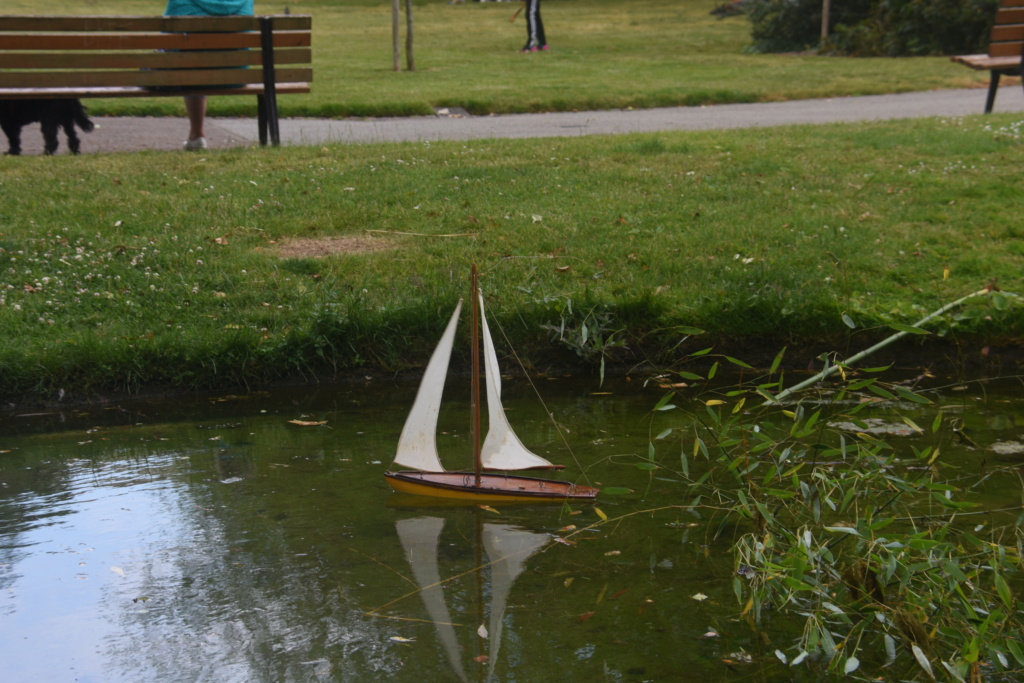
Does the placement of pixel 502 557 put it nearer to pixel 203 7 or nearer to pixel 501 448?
pixel 501 448

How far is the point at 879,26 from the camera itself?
76.5ft

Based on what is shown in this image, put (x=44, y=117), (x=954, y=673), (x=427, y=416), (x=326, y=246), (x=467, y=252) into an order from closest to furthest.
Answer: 1. (x=954, y=673)
2. (x=427, y=416)
3. (x=467, y=252)
4. (x=326, y=246)
5. (x=44, y=117)

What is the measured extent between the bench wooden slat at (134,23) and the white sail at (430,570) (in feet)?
21.7

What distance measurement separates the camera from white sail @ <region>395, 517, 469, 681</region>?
3.32m

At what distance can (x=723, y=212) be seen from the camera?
7.85m

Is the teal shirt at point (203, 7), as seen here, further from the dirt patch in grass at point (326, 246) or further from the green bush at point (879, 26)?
the green bush at point (879, 26)

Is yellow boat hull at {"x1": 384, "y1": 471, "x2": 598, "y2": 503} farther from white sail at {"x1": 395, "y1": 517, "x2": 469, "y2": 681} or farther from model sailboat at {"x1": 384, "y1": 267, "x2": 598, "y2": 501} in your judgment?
white sail at {"x1": 395, "y1": 517, "x2": 469, "y2": 681}

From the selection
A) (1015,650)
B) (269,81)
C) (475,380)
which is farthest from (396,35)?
(1015,650)

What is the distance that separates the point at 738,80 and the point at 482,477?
45.5 ft

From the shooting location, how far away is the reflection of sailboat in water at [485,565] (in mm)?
3336

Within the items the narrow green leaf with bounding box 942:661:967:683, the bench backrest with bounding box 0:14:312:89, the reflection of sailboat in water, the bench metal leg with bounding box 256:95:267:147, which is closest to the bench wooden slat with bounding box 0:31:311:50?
the bench backrest with bounding box 0:14:312:89

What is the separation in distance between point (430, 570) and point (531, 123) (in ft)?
30.1

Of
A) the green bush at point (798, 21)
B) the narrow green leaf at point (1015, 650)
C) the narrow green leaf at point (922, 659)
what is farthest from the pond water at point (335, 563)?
the green bush at point (798, 21)

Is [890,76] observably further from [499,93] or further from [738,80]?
[499,93]
